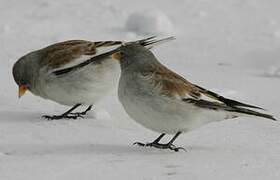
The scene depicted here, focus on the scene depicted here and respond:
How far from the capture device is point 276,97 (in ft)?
25.4

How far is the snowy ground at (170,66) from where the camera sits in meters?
5.25

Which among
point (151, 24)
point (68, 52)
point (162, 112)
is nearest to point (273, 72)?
point (151, 24)

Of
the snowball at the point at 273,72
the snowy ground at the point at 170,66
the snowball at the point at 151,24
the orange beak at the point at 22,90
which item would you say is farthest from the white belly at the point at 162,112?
the snowball at the point at 151,24

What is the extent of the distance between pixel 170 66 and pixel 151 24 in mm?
1268

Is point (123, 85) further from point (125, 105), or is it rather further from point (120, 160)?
point (120, 160)

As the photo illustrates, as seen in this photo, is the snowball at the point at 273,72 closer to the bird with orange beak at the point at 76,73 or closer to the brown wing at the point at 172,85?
the bird with orange beak at the point at 76,73

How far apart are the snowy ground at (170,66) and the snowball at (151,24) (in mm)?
12

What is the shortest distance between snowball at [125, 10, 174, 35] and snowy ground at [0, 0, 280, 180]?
0.01 m

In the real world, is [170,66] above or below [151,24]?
below

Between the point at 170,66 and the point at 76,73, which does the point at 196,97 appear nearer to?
the point at 76,73

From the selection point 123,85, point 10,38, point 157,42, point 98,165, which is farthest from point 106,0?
point 98,165

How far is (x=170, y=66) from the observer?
29.5 ft

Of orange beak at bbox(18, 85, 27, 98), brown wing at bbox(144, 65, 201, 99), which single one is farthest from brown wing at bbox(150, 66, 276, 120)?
orange beak at bbox(18, 85, 27, 98)

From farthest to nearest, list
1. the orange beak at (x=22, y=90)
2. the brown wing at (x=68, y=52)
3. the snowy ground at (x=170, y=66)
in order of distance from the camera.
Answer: the orange beak at (x=22, y=90), the brown wing at (x=68, y=52), the snowy ground at (x=170, y=66)
